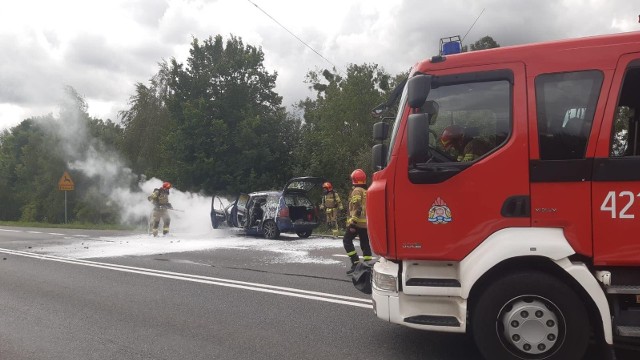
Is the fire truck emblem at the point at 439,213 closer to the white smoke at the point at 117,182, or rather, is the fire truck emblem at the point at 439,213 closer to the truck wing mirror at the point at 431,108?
the truck wing mirror at the point at 431,108

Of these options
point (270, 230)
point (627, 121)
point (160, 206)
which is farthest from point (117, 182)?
A: point (627, 121)

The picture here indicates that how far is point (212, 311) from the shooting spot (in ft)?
20.7

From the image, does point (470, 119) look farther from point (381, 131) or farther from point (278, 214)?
point (278, 214)

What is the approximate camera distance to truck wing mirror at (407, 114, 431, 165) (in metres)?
4.05

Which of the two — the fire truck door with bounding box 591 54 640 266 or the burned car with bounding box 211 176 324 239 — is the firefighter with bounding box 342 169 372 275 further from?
the burned car with bounding box 211 176 324 239

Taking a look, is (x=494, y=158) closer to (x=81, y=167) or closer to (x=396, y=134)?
(x=396, y=134)

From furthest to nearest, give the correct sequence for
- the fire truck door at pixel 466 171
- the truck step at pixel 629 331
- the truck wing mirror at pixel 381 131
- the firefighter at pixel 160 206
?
1. the firefighter at pixel 160 206
2. the truck wing mirror at pixel 381 131
3. the fire truck door at pixel 466 171
4. the truck step at pixel 629 331

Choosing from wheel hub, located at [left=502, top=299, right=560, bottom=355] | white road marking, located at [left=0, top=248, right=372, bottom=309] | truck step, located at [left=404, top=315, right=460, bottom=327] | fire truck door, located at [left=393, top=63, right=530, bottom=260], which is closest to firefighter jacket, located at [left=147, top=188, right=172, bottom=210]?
white road marking, located at [left=0, top=248, right=372, bottom=309]

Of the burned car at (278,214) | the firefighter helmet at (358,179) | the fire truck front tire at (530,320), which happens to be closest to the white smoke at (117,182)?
the burned car at (278,214)

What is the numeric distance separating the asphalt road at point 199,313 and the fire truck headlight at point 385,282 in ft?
2.18

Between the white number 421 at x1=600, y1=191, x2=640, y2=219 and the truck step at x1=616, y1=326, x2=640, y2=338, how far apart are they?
0.79 metres

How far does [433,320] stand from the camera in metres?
4.11

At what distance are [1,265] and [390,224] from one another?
10130 mm

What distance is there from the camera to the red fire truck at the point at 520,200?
377cm
